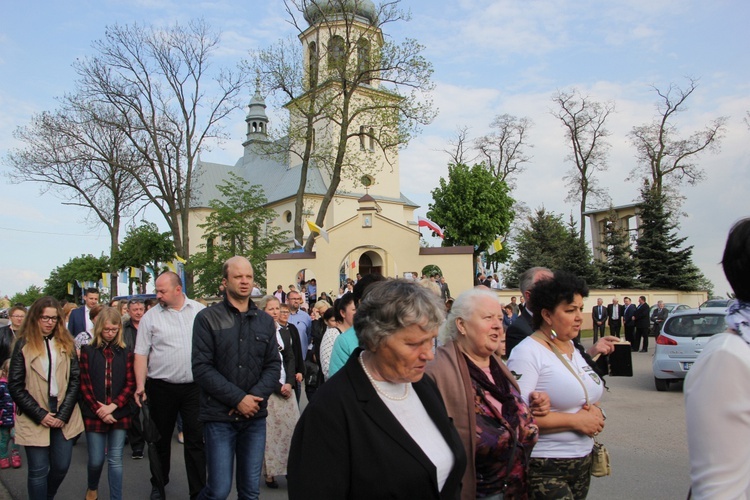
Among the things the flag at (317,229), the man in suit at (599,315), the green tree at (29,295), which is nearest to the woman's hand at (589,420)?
the man in suit at (599,315)

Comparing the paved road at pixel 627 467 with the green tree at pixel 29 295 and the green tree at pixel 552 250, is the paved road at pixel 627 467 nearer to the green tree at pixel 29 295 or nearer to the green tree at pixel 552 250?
the green tree at pixel 552 250

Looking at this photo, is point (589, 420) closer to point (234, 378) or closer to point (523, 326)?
point (523, 326)

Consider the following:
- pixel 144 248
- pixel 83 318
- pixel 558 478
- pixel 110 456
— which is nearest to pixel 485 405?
pixel 558 478

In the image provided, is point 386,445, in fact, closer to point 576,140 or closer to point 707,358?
point 707,358

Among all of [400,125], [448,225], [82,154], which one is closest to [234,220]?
[82,154]

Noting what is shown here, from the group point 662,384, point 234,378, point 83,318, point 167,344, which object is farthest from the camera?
point 662,384

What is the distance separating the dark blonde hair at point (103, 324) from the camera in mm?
5738

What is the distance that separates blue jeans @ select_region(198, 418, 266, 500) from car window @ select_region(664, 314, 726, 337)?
10.3m

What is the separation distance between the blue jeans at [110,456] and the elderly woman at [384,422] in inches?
155

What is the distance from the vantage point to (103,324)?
5730 millimetres

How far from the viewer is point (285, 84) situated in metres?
30.7

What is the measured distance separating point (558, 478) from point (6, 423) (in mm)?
6757

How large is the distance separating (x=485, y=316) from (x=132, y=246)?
1925 inches

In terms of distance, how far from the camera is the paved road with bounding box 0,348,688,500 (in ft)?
19.9
